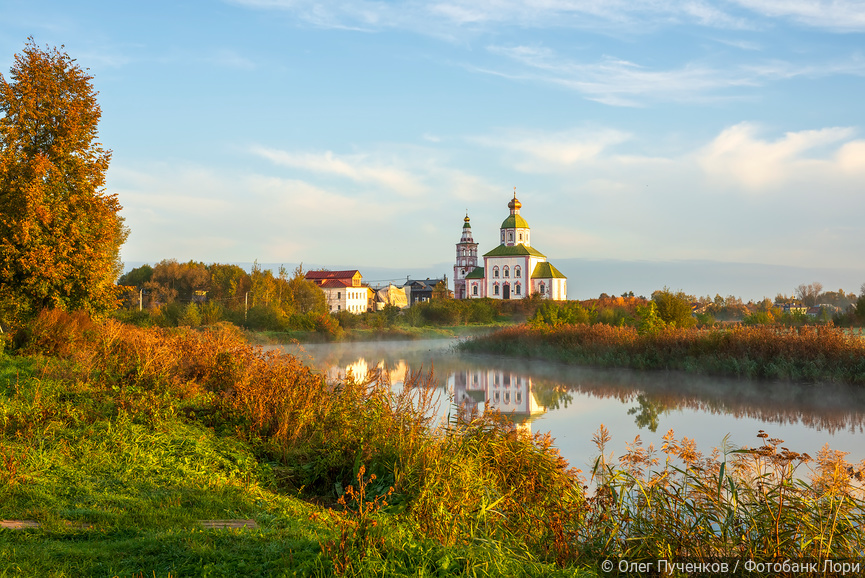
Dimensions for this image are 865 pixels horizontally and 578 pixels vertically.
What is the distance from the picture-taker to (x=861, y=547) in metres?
4.44

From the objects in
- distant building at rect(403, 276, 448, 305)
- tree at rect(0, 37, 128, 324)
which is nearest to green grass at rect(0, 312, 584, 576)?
tree at rect(0, 37, 128, 324)

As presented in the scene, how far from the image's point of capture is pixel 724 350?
19.9m

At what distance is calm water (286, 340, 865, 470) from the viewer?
10898 millimetres

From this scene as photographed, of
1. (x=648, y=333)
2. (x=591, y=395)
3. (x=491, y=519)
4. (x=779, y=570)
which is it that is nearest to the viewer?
(x=779, y=570)

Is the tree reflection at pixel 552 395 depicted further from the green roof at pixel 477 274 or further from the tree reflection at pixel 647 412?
the green roof at pixel 477 274

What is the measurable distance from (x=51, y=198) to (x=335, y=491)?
523 inches

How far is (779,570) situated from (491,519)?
205 cm

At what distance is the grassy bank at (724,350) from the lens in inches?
666

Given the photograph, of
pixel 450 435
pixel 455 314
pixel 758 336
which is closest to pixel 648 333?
pixel 758 336

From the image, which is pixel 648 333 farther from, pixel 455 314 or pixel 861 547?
pixel 455 314

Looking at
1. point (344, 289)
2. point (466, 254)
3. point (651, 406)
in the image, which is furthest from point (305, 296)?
point (466, 254)

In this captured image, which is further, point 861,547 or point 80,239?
point 80,239

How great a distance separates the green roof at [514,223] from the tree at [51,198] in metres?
72.8

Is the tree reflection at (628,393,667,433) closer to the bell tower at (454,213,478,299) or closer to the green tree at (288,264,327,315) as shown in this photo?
the green tree at (288,264,327,315)
